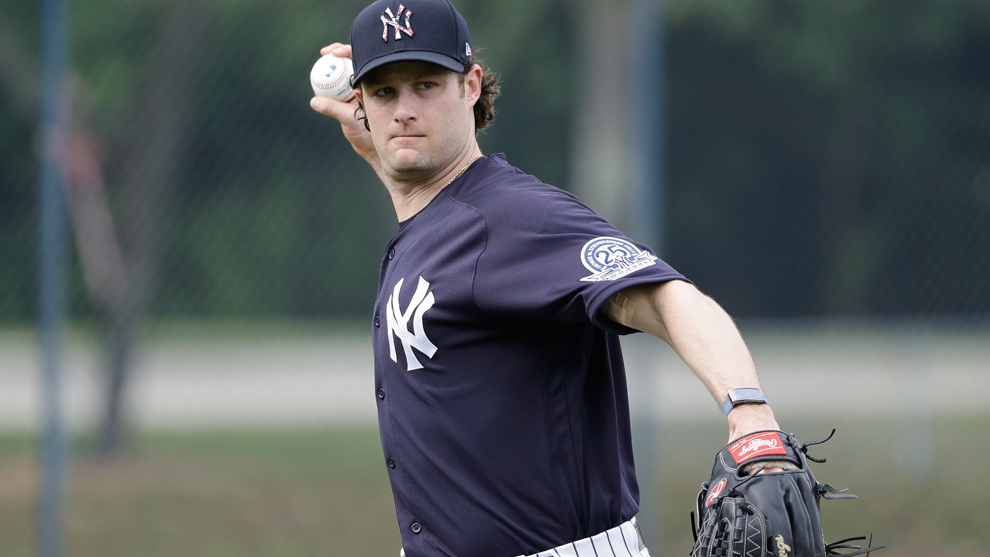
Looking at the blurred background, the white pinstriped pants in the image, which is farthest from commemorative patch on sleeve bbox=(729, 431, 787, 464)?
the blurred background

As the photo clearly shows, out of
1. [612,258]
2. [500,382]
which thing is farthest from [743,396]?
[500,382]

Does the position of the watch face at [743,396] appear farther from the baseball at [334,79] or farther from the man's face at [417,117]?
the baseball at [334,79]

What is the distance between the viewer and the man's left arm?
1.84 metres

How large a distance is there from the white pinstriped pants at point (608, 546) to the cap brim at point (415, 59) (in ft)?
3.91

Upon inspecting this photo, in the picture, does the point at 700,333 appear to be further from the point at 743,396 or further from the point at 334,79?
the point at 334,79

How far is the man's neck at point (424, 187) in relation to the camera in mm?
2631

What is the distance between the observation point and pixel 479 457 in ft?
7.61

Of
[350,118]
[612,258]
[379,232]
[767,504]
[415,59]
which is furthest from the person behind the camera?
[379,232]

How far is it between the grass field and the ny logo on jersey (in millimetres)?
3941

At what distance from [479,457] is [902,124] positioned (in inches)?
257

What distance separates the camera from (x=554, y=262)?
6.91 ft

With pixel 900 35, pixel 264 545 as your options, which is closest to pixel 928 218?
pixel 900 35

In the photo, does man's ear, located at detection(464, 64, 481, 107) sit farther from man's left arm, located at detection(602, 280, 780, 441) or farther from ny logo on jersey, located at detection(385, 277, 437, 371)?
man's left arm, located at detection(602, 280, 780, 441)

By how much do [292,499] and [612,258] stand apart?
5406mm
